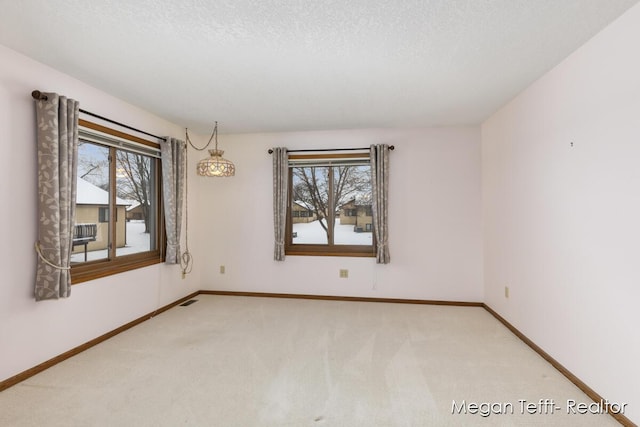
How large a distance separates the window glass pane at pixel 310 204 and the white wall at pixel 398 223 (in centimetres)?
33

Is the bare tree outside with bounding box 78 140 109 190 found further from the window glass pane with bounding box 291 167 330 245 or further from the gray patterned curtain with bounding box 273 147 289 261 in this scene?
the window glass pane with bounding box 291 167 330 245

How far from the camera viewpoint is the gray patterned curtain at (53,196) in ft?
7.39

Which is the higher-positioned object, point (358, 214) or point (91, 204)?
point (91, 204)

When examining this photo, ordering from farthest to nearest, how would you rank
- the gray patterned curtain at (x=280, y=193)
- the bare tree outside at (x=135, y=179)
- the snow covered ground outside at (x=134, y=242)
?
the gray patterned curtain at (x=280, y=193) → the bare tree outside at (x=135, y=179) → the snow covered ground outside at (x=134, y=242)

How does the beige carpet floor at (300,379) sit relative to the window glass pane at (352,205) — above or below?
below

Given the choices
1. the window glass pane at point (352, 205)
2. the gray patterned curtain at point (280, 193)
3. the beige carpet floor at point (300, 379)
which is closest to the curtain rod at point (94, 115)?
the gray patterned curtain at point (280, 193)

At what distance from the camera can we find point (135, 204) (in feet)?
11.4

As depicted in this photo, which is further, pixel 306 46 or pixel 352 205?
pixel 352 205

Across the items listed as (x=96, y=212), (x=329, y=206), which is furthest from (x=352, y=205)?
(x=96, y=212)

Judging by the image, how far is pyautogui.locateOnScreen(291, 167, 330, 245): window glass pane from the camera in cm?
436

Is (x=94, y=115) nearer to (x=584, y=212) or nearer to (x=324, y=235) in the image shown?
(x=324, y=235)

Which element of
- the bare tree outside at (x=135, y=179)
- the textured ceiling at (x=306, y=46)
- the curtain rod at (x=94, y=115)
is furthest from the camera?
the bare tree outside at (x=135, y=179)

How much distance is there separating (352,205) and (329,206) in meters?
0.33

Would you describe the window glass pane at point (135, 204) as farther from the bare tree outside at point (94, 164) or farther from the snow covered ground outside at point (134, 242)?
the bare tree outside at point (94, 164)
